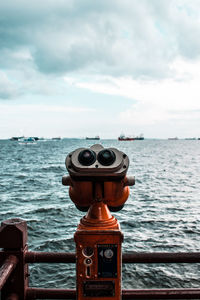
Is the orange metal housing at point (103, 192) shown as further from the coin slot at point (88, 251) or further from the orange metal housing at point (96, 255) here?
the coin slot at point (88, 251)

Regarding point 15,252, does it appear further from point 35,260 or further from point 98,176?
point 98,176

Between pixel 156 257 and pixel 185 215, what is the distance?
1302 cm

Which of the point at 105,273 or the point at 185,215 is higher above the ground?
the point at 105,273

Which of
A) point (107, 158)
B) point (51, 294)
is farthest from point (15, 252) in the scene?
point (107, 158)

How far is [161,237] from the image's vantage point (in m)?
11.7

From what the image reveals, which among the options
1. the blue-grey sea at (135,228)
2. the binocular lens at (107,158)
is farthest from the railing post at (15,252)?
the blue-grey sea at (135,228)

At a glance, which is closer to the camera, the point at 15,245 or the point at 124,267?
the point at 15,245

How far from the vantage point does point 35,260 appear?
9.27 feet

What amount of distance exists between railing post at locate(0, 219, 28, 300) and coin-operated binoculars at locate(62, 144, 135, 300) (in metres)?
0.77

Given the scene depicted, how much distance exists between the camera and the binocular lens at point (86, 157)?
2289 millimetres

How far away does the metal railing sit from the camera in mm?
2779

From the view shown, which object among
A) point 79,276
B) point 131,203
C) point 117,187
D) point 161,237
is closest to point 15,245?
point 79,276

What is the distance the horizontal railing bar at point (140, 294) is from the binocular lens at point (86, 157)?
1.31m

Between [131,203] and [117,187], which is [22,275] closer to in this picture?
[117,187]
